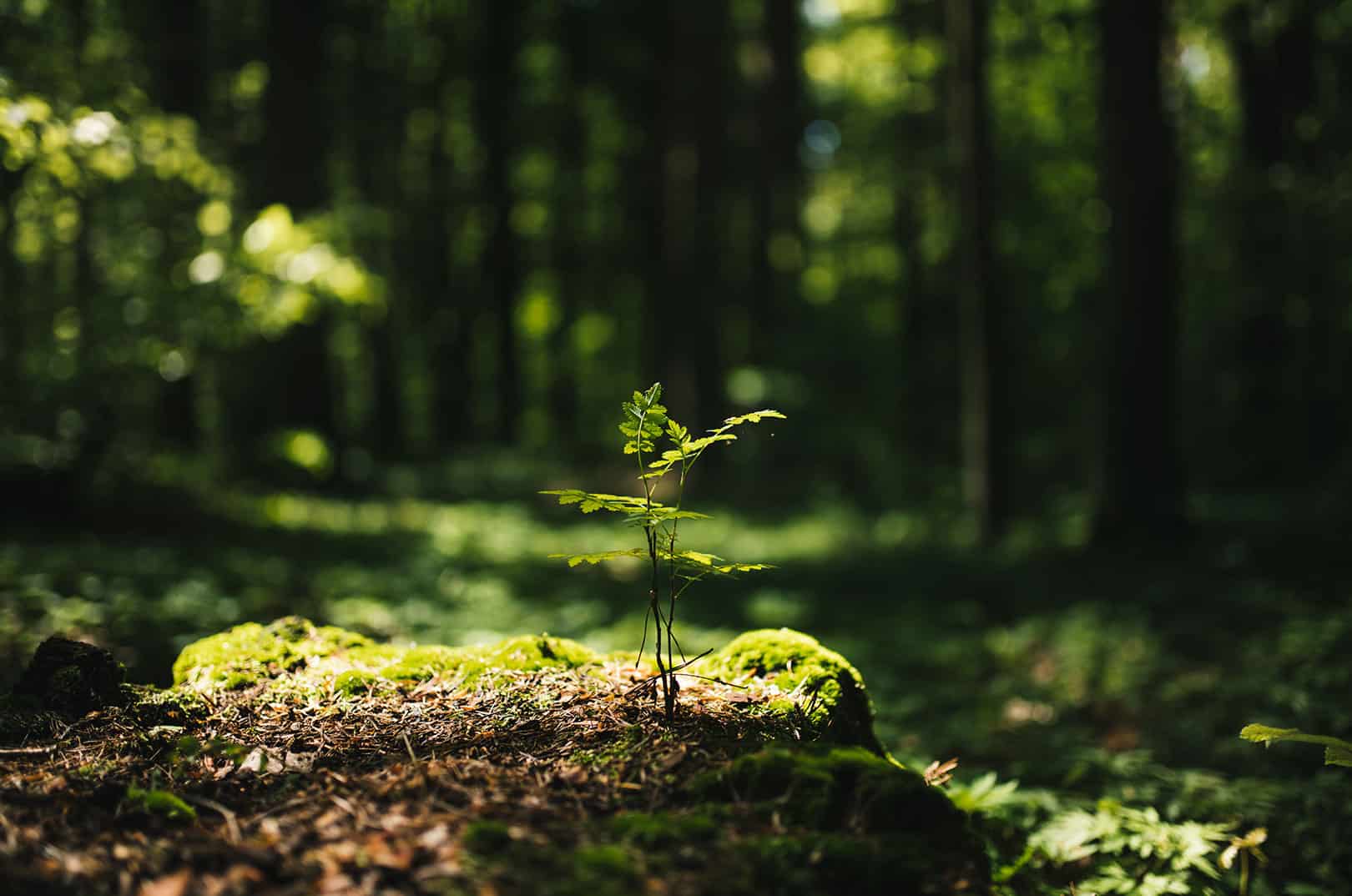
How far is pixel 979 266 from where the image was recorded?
10.6 m

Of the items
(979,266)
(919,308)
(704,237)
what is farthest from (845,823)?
(919,308)

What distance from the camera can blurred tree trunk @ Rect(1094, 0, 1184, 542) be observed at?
8633mm

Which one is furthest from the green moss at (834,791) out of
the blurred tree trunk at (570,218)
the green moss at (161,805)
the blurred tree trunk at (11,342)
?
the blurred tree trunk at (570,218)

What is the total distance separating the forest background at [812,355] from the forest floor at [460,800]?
252 cm

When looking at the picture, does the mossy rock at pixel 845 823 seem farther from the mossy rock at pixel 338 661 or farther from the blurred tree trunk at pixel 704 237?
the blurred tree trunk at pixel 704 237

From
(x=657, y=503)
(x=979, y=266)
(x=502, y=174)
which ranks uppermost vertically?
(x=502, y=174)

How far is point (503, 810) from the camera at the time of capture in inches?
77.2

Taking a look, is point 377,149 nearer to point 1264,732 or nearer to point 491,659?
point 491,659

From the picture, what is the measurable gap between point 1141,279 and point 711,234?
7.91 m

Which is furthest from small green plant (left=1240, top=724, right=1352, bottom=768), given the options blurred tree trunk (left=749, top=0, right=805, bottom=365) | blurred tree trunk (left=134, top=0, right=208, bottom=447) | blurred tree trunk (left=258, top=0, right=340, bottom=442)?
blurred tree trunk (left=749, top=0, right=805, bottom=365)

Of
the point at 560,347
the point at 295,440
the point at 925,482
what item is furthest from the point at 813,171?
the point at 295,440

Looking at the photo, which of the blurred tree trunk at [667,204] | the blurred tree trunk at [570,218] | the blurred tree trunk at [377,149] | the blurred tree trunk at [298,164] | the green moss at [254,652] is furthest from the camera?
the blurred tree trunk at [570,218]

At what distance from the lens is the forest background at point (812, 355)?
621 cm

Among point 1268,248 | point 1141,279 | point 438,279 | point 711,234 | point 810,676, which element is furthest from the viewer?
point 438,279
